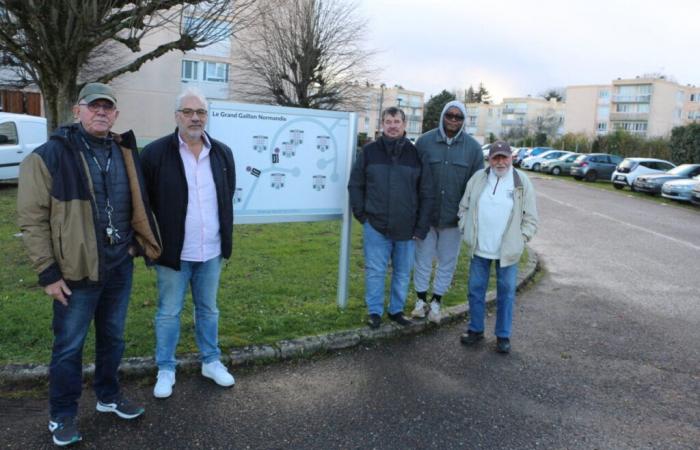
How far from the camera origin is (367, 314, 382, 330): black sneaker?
494 cm

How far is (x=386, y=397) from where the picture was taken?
12.5 feet

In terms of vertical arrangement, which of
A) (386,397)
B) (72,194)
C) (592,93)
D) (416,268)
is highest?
(592,93)

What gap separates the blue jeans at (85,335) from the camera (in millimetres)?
3018

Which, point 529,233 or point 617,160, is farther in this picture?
point 617,160

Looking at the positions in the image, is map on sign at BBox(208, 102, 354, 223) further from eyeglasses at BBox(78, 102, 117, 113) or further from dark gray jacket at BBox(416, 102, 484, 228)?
eyeglasses at BBox(78, 102, 117, 113)

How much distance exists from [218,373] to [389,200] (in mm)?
1984

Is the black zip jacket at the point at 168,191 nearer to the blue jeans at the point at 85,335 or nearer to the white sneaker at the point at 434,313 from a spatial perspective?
the blue jeans at the point at 85,335

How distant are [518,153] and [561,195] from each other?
73.7 feet

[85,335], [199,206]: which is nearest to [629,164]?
[199,206]

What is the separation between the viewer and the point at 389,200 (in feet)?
15.5

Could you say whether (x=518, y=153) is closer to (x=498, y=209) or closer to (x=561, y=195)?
(x=561, y=195)

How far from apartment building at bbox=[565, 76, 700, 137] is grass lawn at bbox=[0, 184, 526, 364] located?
→ 82345mm

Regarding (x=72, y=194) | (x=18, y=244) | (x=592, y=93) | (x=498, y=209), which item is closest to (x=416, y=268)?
(x=498, y=209)

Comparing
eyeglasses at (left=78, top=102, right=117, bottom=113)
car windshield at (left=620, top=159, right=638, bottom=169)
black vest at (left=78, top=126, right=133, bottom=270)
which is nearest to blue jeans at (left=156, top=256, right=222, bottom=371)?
black vest at (left=78, top=126, right=133, bottom=270)
